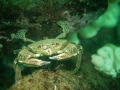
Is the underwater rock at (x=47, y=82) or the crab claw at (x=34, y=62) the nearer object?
the underwater rock at (x=47, y=82)

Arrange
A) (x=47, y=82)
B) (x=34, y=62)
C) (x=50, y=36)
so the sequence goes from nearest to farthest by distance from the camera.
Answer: (x=47, y=82)
(x=34, y=62)
(x=50, y=36)

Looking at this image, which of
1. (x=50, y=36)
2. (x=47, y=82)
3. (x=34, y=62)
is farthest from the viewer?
(x=50, y=36)

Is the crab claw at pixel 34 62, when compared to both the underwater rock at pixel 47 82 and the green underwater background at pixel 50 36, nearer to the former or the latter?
the green underwater background at pixel 50 36

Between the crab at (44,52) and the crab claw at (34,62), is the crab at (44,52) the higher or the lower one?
the higher one

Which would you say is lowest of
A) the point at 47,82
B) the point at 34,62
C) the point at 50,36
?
the point at 47,82

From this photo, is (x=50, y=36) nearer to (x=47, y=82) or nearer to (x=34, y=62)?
(x=34, y=62)

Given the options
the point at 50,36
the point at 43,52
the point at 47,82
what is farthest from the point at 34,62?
the point at 50,36

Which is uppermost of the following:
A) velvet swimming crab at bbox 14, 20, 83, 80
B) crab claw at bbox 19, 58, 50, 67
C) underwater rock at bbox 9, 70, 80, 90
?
velvet swimming crab at bbox 14, 20, 83, 80

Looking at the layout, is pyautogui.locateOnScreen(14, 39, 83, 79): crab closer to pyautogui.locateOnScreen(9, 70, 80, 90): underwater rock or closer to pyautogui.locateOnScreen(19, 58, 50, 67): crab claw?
pyautogui.locateOnScreen(19, 58, 50, 67): crab claw

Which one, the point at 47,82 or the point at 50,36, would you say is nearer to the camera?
the point at 47,82

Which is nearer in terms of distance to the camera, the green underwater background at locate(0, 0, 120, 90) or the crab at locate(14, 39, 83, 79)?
the green underwater background at locate(0, 0, 120, 90)

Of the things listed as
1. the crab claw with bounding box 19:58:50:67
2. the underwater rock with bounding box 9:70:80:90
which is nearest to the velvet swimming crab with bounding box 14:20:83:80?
Result: the crab claw with bounding box 19:58:50:67

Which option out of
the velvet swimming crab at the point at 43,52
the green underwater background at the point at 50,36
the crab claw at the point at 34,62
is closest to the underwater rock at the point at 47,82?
the green underwater background at the point at 50,36
